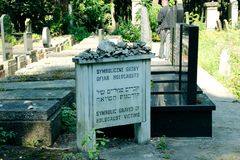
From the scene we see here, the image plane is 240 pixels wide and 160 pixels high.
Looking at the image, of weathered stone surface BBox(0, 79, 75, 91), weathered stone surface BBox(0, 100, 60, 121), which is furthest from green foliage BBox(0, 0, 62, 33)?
weathered stone surface BBox(0, 100, 60, 121)

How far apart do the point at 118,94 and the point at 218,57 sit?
382 inches

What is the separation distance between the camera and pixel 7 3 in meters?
25.2

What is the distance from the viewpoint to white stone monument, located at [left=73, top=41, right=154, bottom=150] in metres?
4.39

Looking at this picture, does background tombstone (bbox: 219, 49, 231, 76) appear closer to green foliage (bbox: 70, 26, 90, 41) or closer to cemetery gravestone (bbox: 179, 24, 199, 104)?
cemetery gravestone (bbox: 179, 24, 199, 104)

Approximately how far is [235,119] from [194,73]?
1.54m

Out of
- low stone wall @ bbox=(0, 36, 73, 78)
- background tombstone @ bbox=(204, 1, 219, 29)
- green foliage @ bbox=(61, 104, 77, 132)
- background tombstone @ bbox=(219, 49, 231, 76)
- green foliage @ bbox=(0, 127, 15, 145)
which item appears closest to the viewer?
green foliage @ bbox=(0, 127, 15, 145)

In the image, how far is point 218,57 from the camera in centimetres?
1370

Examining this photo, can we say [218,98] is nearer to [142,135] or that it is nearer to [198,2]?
[142,135]

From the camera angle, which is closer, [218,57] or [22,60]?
[22,60]

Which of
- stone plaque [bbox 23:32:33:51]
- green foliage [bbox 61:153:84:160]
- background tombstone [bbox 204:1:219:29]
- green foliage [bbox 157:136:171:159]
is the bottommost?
green foliage [bbox 157:136:171:159]

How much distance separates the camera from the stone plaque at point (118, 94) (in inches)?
175

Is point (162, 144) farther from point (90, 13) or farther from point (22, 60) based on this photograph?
point (90, 13)

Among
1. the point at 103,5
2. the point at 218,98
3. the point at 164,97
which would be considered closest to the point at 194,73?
the point at 164,97

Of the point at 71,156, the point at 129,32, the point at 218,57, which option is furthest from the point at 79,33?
the point at 71,156
